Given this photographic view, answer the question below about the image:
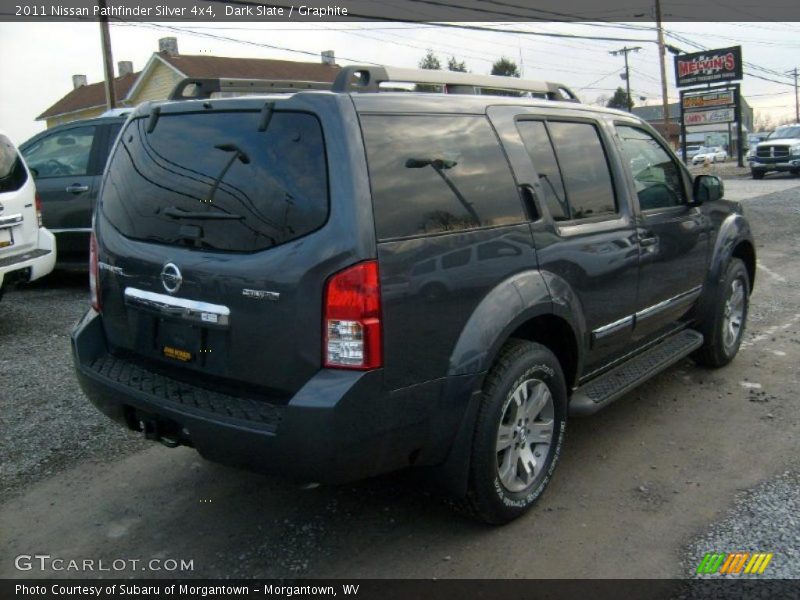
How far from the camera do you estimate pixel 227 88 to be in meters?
3.79

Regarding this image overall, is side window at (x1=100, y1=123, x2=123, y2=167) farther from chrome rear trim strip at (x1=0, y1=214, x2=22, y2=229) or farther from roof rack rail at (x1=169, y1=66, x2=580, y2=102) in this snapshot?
roof rack rail at (x1=169, y1=66, x2=580, y2=102)

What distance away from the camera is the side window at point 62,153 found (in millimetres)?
8609

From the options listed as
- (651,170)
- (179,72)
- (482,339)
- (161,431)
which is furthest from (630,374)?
(179,72)

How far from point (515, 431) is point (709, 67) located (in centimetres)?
3677

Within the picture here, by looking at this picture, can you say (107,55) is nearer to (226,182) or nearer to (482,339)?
(226,182)

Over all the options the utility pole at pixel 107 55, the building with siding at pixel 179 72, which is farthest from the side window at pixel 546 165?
the building with siding at pixel 179 72

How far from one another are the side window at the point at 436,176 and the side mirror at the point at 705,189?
2.11m

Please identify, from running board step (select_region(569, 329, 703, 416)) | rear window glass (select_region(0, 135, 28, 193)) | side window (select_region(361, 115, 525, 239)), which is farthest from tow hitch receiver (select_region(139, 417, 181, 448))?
rear window glass (select_region(0, 135, 28, 193))

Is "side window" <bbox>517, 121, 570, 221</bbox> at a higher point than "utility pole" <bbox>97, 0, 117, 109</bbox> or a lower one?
lower

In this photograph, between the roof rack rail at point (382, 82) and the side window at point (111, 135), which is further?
the side window at point (111, 135)

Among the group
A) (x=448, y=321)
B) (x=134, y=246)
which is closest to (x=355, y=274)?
(x=448, y=321)

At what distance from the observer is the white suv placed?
6746mm

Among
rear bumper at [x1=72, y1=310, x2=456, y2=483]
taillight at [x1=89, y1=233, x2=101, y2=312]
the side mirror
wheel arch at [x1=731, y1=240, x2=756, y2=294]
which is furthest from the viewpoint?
wheel arch at [x1=731, y1=240, x2=756, y2=294]

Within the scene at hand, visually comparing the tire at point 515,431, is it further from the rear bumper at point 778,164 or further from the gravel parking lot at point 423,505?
the rear bumper at point 778,164
